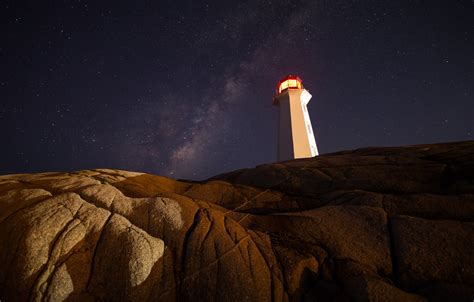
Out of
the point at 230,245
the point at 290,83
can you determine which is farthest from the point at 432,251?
the point at 290,83

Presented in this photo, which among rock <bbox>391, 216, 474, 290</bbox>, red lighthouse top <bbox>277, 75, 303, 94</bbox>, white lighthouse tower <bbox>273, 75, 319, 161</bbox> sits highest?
red lighthouse top <bbox>277, 75, 303, 94</bbox>

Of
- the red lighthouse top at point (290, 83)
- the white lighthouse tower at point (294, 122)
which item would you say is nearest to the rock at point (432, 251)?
the white lighthouse tower at point (294, 122)

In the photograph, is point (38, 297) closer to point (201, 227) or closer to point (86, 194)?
point (86, 194)

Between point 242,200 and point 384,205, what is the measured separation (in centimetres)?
445

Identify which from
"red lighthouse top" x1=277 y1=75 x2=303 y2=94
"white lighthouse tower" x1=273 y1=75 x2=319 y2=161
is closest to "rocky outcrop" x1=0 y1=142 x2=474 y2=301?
"white lighthouse tower" x1=273 y1=75 x2=319 y2=161

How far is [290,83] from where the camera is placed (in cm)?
3122

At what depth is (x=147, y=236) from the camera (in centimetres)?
479

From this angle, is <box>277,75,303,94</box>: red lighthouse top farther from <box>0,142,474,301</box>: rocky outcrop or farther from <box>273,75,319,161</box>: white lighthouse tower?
<box>0,142,474,301</box>: rocky outcrop

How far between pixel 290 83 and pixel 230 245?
100.0ft

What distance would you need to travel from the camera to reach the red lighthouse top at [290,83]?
102 ft

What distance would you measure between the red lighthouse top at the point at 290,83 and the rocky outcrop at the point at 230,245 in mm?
26183

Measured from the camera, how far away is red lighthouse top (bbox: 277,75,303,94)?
31.0m

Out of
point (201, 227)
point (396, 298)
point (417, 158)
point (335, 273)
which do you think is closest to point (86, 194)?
point (201, 227)

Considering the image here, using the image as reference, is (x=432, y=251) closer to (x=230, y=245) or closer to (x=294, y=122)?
(x=230, y=245)
